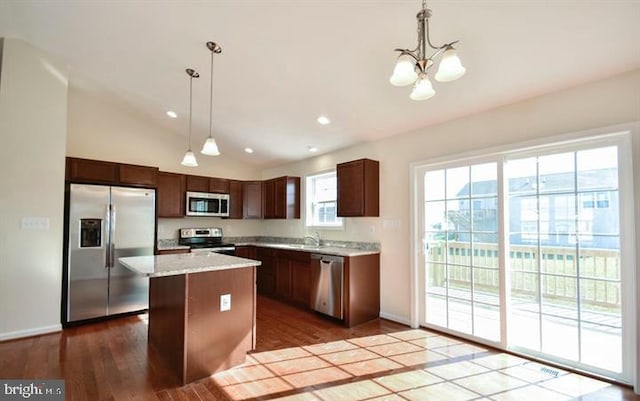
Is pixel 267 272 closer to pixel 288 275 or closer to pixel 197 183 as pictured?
pixel 288 275

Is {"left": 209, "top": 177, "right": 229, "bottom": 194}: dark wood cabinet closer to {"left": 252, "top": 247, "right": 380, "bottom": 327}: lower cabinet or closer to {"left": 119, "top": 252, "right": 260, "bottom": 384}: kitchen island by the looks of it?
{"left": 252, "top": 247, "right": 380, "bottom": 327}: lower cabinet

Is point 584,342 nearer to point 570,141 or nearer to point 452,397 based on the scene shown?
point 452,397

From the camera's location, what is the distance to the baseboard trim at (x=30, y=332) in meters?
3.37

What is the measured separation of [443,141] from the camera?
143 inches

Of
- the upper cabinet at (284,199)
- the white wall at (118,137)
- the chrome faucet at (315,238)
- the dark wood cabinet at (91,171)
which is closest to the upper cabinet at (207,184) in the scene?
the white wall at (118,137)

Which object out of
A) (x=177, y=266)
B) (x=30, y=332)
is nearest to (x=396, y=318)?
(x=177, y=266)

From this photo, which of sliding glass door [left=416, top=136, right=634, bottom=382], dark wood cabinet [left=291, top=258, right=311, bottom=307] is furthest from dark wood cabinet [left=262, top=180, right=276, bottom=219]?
sliding glass door [left=416, top=136, right=634, bottom=382]

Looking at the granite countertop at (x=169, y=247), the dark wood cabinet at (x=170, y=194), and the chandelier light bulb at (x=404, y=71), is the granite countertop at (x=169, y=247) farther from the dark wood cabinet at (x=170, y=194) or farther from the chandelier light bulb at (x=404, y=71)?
the chandelier light bulb at (x=404, y=71)

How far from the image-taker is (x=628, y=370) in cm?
239

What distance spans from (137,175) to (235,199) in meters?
1.92

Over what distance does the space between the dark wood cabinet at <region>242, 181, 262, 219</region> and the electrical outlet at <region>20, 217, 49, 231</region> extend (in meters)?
3.04

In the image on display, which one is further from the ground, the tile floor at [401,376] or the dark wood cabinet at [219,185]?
the dark wood cabinet at [219,185]

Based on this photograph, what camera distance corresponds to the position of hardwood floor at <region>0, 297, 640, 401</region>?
2.32m

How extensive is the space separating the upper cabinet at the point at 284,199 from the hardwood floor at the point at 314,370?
8.24 feet
